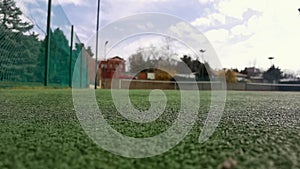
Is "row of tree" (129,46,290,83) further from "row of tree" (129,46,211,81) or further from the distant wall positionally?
the distant wall

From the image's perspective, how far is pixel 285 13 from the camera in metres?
6.41

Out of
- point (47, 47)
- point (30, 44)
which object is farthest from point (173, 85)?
point (30, 44)

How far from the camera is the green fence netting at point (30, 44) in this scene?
6.30 metres

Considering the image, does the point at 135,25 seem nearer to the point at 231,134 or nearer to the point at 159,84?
the point at 231,134

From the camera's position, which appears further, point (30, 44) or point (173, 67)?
point (173, 67)

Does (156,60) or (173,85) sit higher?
(156,60)

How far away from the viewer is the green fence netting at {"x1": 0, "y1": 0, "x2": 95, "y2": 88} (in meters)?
6.30

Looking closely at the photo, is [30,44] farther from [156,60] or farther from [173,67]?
[173,67]

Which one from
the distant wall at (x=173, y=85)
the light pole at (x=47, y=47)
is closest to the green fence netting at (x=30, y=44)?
the light pole at (x=47, y=47)

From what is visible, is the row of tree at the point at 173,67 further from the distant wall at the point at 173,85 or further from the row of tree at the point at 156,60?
the distant wall at the point at 173,85

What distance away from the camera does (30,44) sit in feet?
24.0

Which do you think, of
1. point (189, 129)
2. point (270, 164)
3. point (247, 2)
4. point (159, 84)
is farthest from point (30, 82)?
point (159, 84)

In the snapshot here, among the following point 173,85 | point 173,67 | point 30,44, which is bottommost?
point 173,85

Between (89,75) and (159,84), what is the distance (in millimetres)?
5936
